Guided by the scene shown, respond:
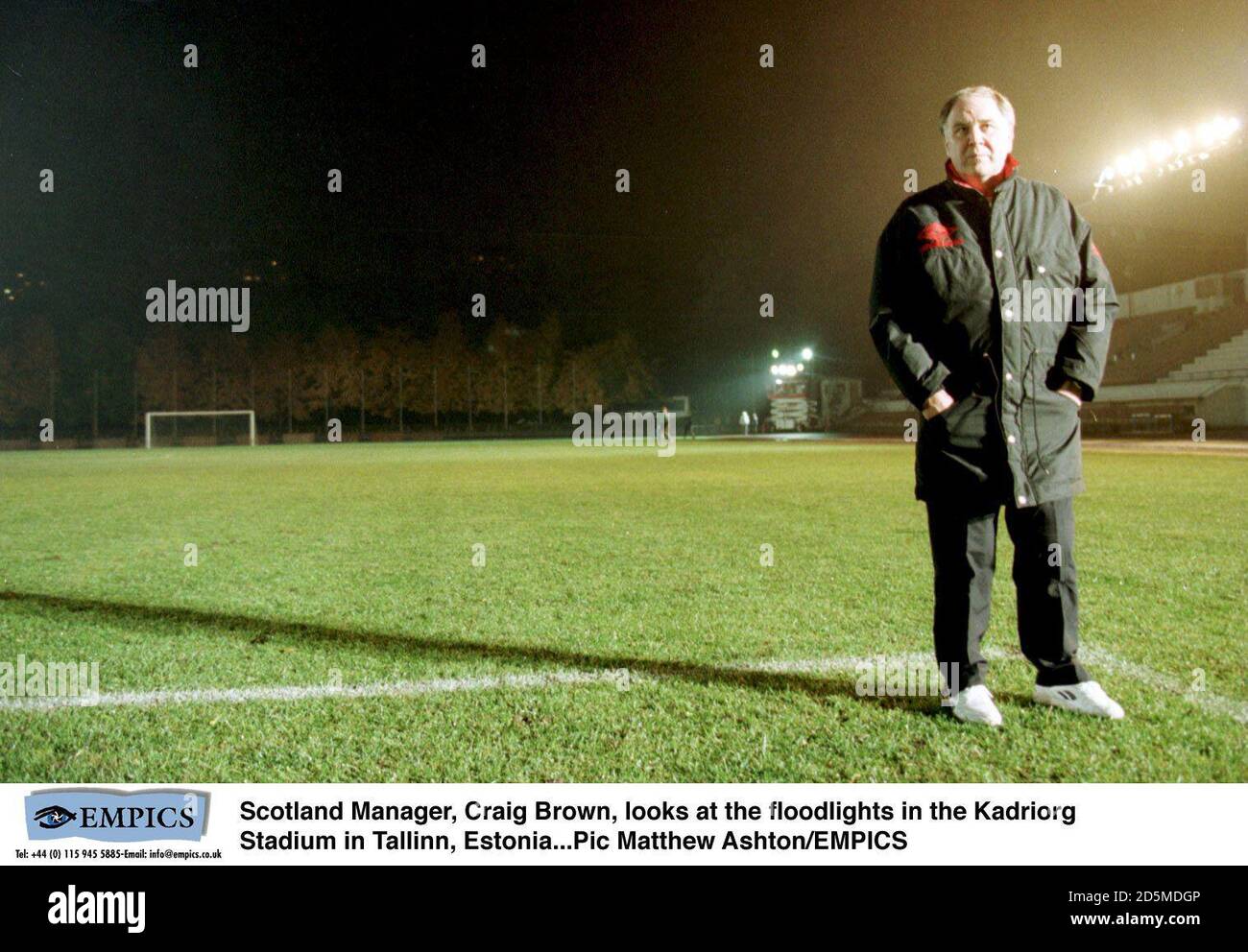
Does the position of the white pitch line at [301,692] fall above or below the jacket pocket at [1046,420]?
below

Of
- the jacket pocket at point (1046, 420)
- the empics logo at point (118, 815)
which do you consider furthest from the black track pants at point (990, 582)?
the empics logo at point (118, 815)

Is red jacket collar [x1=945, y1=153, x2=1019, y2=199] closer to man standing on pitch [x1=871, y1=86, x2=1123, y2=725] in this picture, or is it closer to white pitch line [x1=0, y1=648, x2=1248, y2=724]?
man standing on pitch [x1=871, y1=86, x2=1123, y2=725]

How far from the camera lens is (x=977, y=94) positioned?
2941 mm

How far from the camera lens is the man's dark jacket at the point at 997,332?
2875 mm

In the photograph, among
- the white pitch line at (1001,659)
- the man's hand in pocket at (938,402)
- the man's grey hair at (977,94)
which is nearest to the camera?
the man's hand in pocket at (938,402)

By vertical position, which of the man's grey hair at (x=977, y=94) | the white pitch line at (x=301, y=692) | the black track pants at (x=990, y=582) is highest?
the man's grey hair at (x=977, y=94)

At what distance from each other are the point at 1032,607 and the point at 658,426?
54633mm

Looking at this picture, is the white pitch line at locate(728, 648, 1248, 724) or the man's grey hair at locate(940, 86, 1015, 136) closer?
the man's grey hair at locate(940, 86, 1015, 136)

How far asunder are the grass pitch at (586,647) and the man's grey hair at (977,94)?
2.23 meters

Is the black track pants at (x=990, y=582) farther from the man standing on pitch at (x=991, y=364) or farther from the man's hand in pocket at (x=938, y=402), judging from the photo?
the man's hand in pocket at (x=938, y=402)

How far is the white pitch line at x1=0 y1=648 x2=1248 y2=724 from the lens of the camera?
10.7 feet

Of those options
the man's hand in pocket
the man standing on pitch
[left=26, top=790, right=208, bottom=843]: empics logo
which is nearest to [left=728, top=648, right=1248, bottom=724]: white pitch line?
the man standing on pitch
